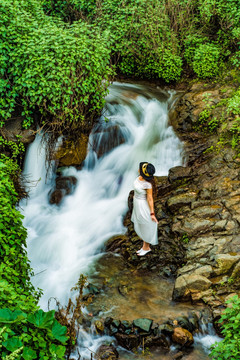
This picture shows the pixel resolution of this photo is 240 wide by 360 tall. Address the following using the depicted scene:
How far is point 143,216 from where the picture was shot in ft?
22.7

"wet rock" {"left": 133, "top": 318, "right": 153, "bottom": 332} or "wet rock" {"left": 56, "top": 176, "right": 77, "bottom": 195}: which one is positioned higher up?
"wet rock" {"left": 56, "top": 176, "right": 77, "bottom": 195}

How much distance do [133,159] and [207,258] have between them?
12.1 feet

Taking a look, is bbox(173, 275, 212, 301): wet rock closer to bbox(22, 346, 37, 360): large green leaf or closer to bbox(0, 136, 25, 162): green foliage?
bbox(22, 346, 37, 360): large green leaf

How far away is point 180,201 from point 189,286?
211 cm

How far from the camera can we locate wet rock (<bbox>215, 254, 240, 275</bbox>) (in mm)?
6121

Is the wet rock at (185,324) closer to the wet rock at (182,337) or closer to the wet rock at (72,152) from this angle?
the wet rock at (182,337)

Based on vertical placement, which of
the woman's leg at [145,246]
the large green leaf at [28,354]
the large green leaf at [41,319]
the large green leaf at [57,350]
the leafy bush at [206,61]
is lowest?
the woman's leg at [145,246]

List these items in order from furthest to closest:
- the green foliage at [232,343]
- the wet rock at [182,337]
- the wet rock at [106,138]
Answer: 1. the wet rock at [106,138]
2. the wet rock at [182,337]
3. the green foliage at [232,343]

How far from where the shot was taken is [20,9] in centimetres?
934

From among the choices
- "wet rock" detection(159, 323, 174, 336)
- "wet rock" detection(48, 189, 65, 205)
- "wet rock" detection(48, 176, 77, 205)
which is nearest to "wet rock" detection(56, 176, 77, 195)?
"wet rock" detection(48, 176, 77, 205)

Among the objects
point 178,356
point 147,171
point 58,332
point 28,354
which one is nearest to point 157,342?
point 178,356

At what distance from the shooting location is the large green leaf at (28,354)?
3232mm

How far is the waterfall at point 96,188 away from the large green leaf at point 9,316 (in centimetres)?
290

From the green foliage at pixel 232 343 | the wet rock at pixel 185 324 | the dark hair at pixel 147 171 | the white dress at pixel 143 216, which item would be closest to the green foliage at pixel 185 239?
the white dress at pixel 143 216
